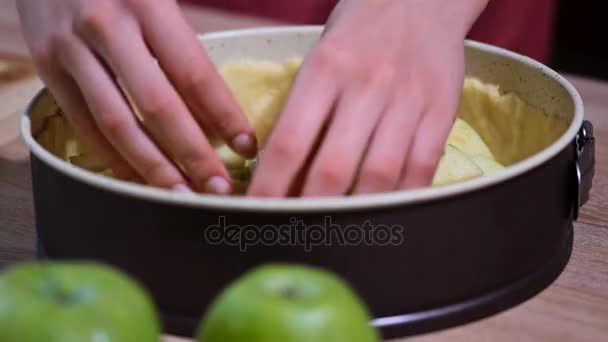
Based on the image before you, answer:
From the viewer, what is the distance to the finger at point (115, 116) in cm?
65

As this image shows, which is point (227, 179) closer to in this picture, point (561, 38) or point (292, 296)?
point (292, 296)

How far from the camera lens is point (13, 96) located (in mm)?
1141

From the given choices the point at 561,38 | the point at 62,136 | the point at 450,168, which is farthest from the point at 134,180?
the point at 561,38

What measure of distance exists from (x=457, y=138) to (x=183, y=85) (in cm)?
35

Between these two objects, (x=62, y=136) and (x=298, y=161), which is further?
(x=62, y=136)

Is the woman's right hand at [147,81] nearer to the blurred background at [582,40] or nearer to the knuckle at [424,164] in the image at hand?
the knuckle at [424,164]

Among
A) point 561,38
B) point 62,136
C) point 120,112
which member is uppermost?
point 120,112

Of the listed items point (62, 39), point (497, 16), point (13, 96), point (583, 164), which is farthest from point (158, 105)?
point (497, 16)

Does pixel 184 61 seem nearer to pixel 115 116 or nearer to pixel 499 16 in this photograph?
pixel 115 116

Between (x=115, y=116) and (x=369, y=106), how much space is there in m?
0.20

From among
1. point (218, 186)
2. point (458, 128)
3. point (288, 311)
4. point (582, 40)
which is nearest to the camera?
point (288, 311)

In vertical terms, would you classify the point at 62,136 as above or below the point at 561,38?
above

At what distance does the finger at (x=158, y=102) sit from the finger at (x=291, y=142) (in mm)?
70

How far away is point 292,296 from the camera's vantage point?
412 mm
